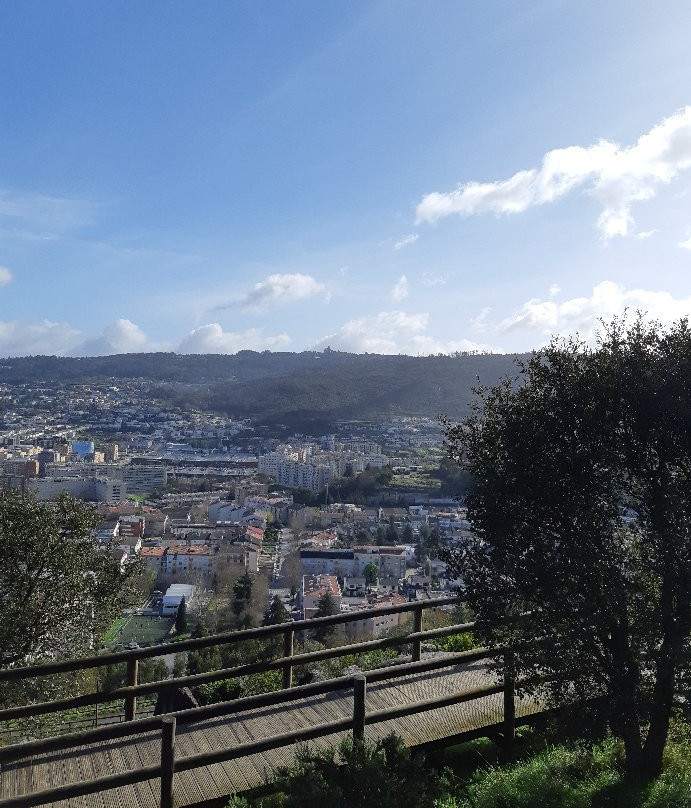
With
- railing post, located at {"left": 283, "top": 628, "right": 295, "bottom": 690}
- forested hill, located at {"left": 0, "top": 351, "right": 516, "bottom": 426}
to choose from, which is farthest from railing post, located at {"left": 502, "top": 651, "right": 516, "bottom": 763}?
forested hill, located at {"left": 0, "top": 351, "right": 516, "bottom": 426}

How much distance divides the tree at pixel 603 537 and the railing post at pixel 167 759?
1.67 metres

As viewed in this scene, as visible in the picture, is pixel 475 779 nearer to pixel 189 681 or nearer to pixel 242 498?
pixel 189 681

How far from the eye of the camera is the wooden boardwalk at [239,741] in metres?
3.16

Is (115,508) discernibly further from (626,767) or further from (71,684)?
(626,767)

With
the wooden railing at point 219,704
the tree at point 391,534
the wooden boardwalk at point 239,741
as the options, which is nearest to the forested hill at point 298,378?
the tree at point 391,534

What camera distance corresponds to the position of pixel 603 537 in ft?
11.0

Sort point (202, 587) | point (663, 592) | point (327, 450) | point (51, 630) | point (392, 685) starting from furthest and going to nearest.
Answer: point (327, 450) < point (202, 587) < point (51, 630) < point (392, 685) < point (663, 592)

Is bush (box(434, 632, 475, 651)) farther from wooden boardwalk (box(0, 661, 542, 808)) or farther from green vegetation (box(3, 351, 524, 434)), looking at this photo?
green vegetation (box(3, 351, 524, 434))

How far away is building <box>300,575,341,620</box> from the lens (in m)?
25.8

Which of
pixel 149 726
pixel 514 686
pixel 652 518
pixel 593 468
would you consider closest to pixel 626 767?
pixel 514 686

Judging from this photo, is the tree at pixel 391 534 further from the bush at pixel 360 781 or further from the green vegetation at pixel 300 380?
the bush at pixel 360 781

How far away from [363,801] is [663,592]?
1.78 meters

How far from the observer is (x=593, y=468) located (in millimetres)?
3416

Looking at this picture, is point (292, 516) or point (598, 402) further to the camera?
point (292, 516)
